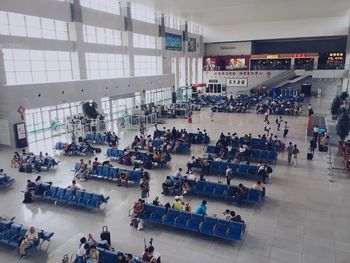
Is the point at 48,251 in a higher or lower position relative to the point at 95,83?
lower

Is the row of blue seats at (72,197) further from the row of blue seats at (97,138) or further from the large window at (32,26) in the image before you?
the large window at (32,26)

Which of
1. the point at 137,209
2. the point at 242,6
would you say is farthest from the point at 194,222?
the point at 242,6

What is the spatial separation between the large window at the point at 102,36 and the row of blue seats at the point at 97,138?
10792 mm

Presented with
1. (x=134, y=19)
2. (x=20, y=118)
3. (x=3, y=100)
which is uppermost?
(x=134, y=19)

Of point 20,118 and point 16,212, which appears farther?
point 20,118

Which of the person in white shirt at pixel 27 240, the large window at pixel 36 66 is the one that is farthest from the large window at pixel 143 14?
the person in white shirt at pixel 27 240

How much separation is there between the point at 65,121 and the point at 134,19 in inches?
622

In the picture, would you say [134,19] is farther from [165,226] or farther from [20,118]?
[165,226]

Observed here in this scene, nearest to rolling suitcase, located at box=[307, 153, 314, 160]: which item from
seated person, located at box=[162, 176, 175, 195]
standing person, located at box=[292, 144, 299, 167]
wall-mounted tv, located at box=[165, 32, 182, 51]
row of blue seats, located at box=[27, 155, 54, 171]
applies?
standing person, located at box=[292, 144, 299, 167]

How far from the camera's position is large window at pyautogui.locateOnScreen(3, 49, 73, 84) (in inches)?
870

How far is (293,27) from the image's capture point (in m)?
48.5

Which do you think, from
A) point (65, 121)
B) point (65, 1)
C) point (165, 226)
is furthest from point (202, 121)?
point (165, 226)

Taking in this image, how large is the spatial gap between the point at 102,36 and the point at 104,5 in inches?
121

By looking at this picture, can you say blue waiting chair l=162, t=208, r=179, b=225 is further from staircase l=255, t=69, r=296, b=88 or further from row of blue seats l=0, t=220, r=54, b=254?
staircase l=255, t=69, r=296, b=88
